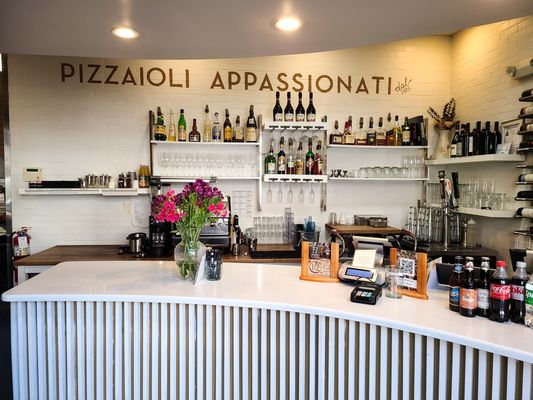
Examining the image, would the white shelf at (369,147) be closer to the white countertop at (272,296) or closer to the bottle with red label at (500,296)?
the white countertop at (272,296)

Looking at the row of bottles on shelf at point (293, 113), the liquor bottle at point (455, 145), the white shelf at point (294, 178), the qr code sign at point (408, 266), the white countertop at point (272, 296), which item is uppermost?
the row of bottles on shelf at point (293, 113)

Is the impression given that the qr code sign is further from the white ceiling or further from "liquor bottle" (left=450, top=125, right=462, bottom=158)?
"liquor bottle" (left=450, top=125, right=462, bottom=158)

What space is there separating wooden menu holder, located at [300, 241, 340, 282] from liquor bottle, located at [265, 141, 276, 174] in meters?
1.86

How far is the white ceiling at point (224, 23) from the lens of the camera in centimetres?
193

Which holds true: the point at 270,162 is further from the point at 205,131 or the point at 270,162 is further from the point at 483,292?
the point at 483,292

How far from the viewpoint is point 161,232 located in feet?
11.0

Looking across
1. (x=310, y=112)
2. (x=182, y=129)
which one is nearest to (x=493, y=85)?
(x=310, y=112)

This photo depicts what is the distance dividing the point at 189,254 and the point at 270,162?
203 cm

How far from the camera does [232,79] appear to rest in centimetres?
398

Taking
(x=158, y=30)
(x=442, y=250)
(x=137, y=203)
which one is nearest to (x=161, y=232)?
(x=137, y=203)

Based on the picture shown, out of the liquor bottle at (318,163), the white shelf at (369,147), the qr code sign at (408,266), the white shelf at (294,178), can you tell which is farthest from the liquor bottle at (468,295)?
the white shelf at (369,147)

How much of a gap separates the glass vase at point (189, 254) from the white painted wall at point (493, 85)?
9.38 ft

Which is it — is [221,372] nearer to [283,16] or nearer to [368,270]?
[368,270]

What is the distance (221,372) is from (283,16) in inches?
78.9
